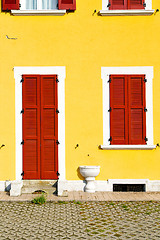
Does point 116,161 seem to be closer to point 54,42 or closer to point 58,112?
point 58,112

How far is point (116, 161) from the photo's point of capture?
8141 mm

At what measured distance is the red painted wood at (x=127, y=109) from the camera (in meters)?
8.16

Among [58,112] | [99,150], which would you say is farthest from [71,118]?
[99,150]

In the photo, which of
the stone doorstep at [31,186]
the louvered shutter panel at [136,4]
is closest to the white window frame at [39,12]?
the louvered shutter panel at [136,4]

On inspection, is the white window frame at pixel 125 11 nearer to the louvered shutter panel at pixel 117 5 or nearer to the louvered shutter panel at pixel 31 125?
the louvered shutter panel at pixel 117 5

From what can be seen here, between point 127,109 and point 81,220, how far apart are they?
3429 mm

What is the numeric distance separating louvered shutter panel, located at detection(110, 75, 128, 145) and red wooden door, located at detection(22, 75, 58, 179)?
4.81 feet

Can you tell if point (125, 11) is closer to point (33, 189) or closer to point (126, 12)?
point (126, 12)

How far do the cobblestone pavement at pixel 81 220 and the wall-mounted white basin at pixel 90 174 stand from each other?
922 millimetres

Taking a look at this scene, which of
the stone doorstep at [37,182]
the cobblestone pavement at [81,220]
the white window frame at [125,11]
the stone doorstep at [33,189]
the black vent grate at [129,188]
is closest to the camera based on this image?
the cobblestone pavement at [81,220]

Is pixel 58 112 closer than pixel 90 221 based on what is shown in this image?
No

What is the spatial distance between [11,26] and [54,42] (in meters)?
1.20

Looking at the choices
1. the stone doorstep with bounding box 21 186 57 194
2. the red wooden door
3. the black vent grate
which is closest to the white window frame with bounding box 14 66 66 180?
the red wooden door

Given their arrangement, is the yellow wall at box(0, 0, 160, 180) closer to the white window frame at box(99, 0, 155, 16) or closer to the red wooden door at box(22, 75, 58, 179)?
the white window frame at box(99, 0, 155, 16)
